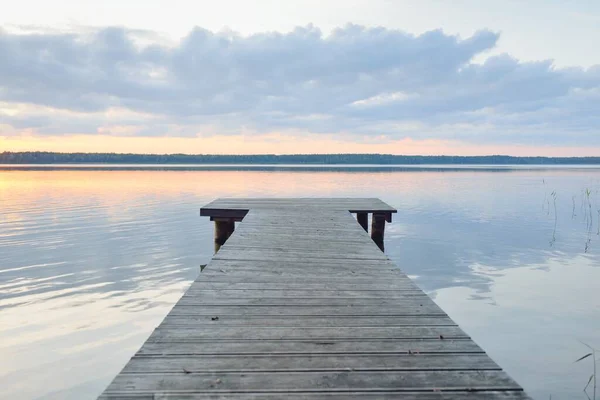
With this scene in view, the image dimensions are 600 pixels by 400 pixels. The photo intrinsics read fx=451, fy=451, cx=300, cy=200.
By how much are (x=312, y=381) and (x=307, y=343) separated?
0.63 metres

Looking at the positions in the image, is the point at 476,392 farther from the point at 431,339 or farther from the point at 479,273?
the point at 479,273

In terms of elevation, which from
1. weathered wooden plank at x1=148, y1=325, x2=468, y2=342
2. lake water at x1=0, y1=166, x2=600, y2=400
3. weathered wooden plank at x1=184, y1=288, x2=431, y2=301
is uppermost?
weathered wooden plank at x1=148, y1=325, x2=468, y2=342

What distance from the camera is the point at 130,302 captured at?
9531 mm

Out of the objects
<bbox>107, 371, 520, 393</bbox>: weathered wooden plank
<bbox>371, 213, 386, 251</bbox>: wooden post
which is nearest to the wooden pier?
<bbox>107, 371, 520, 393</bbox>: weathered wooden plank

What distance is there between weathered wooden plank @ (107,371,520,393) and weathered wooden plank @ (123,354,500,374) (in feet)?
0.21

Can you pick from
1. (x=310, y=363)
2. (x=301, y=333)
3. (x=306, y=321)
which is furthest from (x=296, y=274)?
(x=310, y=363)

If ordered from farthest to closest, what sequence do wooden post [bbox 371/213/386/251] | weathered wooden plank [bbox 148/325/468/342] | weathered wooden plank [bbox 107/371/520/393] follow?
wooden post [bbox 371/213/386/251] < weathered wooden plank [bbox 148/325/468/342] < weathered wooden plank [bbox 107/371/520/393]

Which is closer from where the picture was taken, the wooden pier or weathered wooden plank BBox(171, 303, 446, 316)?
the wooden pier

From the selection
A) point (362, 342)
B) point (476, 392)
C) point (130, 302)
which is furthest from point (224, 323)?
point (130, 302)

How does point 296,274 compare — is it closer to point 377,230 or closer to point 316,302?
point 316,302

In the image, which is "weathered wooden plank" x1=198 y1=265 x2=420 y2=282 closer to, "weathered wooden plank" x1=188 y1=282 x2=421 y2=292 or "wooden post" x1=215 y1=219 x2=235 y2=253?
"weathered wooden plank" x1=188 y1=282 x2=421 y2=292

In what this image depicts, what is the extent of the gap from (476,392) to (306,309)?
1970 mm

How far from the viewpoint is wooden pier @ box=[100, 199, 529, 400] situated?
288cm

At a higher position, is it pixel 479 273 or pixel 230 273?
pixel 230 273
